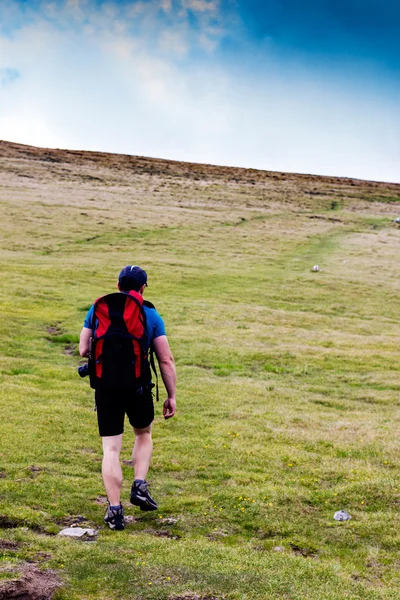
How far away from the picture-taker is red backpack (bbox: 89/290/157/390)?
8.29 meters

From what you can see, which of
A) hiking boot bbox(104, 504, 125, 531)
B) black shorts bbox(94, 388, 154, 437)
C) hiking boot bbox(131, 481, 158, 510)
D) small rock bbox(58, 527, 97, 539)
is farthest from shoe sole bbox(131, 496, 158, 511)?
black shorts bbox(94, 388, 154, 437)

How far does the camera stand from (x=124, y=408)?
874 centimetres

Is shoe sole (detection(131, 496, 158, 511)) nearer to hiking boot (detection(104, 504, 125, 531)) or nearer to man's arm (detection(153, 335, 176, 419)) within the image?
hiking boot (detection(104, 504, 125, 531))

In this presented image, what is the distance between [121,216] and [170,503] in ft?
197

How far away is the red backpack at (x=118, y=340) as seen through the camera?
8289mm

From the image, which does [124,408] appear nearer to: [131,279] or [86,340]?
[86,340]

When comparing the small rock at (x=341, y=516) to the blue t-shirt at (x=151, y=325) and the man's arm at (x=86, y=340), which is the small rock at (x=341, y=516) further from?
the man's arm at (x=86, y=340)

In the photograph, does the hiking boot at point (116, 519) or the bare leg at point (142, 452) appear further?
the bare leg at point (142, 452)

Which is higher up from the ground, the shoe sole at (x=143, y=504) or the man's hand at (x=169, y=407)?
the man's hand at (x=169, y=407)

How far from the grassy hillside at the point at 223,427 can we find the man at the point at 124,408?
0.54m

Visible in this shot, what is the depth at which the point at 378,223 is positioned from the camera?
81750 mm

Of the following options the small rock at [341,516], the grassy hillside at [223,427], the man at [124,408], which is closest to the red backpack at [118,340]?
the man at [124,408]


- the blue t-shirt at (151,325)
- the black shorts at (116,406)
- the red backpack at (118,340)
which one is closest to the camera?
the red backpack at (118,340)

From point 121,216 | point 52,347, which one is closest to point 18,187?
point 121,216
